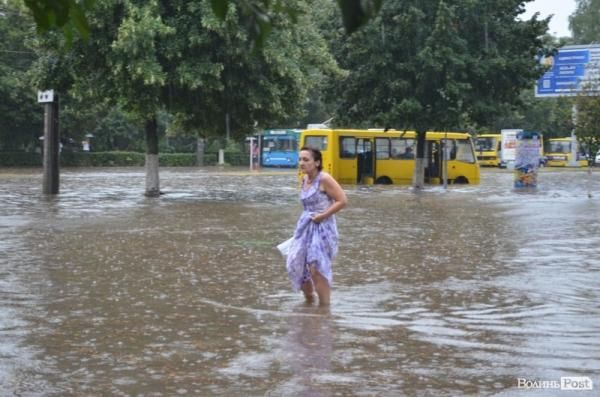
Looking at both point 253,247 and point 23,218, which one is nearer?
point 253,247

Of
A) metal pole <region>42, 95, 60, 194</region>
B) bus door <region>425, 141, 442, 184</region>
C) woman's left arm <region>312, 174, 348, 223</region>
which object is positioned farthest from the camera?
bus door <region>425, 141, 442, 184</region>

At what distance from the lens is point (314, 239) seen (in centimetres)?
840

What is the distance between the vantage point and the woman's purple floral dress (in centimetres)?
839

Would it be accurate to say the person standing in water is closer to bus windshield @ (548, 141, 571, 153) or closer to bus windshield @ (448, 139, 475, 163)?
bus windshield @ (448, 139, 475, 163)

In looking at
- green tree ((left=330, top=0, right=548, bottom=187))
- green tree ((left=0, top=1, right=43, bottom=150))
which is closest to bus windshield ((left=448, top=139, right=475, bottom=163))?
green tree ((left=330, top=0, right=548, bottom=187))

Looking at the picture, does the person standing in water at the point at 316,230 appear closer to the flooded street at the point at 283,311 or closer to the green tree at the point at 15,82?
the flooded street at the point at 283,311

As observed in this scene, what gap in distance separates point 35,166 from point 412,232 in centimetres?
4458

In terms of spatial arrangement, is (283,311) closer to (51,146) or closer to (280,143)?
(51,146)

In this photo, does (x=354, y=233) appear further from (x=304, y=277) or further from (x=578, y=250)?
(x=304, y=277)

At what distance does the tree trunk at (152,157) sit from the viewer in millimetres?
25172

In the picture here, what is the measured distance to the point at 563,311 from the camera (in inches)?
333

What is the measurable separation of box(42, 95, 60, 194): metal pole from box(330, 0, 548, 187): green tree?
10.7m

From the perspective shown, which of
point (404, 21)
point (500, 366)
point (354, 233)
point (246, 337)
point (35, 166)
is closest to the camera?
point (500, 366)

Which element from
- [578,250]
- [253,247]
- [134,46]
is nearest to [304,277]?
[253,247]
